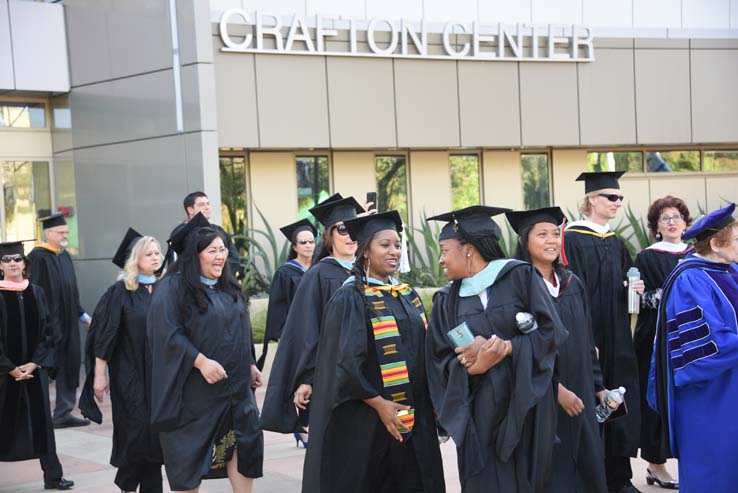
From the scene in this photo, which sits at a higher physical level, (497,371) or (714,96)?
(714,96)

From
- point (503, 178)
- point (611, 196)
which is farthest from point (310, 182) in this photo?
point (611, 196)

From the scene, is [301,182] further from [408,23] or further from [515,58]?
[515,58]

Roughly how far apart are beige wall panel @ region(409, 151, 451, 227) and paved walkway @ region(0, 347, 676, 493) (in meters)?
7.31

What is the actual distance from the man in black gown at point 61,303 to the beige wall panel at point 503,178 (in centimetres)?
790

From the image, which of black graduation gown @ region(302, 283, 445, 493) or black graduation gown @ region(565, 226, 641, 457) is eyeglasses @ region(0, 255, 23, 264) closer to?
black graduation gown @ region(302, 283, 445, 493)

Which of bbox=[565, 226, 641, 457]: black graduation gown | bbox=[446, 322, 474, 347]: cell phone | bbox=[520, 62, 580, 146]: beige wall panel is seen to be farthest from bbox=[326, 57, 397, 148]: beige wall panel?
bbox=[446, 322, 474, 347]: cell phone

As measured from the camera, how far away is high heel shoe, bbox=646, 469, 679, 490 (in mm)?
7121

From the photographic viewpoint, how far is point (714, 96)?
17.5 meters

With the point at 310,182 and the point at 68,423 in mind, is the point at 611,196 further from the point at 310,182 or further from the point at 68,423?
the point at 310,182

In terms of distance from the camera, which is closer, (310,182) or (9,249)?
(9,249)

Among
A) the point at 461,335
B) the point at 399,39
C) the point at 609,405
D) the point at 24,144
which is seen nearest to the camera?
the point at 461,335

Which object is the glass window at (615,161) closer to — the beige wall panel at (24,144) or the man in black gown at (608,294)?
the beige wall panel at (24,144)

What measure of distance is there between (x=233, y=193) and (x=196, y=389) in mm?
9435

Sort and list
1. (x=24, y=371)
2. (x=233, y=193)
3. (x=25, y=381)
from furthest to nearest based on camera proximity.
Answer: (x=233, y=193)
(x=25, y=381)
(x=24, y=371)
